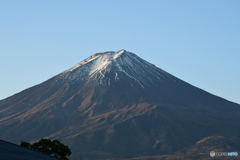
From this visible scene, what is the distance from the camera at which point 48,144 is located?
7181 centimetres

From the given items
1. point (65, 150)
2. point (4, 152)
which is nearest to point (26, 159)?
point (4, 152)

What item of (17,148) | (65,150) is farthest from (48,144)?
(17,148)

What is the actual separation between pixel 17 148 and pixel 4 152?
2.09 metres

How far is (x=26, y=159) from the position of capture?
3675 centimetres

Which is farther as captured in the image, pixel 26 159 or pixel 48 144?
pixel 48 144

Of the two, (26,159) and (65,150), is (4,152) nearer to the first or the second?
(26,159)

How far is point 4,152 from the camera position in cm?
3684

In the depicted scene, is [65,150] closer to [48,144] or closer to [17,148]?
[48,144]

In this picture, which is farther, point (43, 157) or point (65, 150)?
point (65, 150)

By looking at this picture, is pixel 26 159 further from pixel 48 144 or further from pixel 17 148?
pixel 48 144

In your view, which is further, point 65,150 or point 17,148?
point 65,150

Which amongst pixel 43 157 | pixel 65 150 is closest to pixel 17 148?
pixel 43 157

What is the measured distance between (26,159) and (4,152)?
1506 millimetres

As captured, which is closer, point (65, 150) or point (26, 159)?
point (26, 159)
